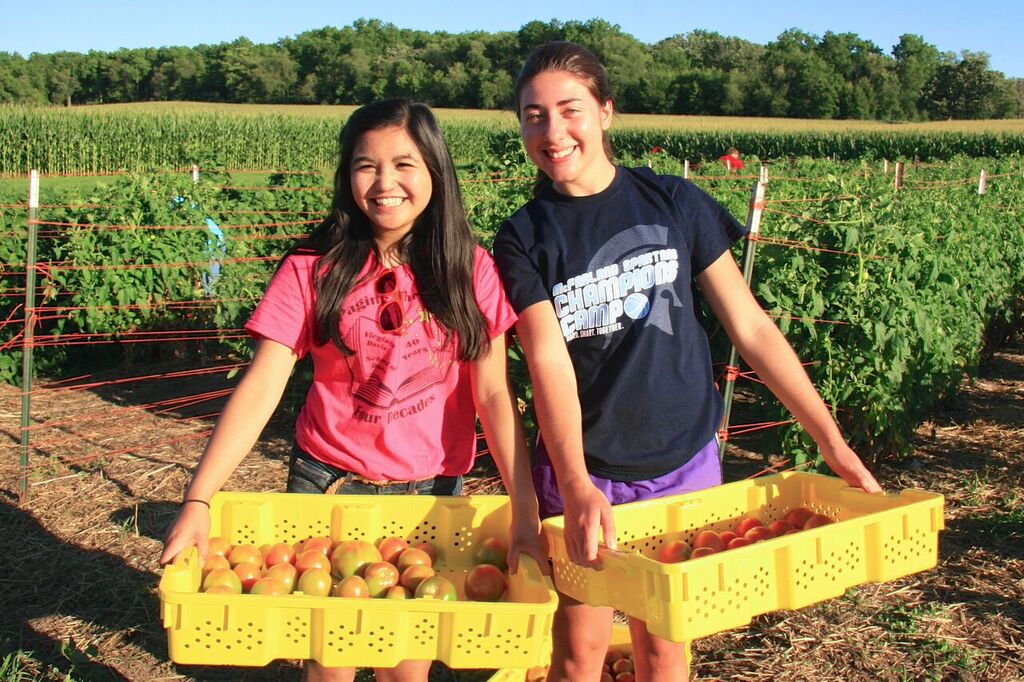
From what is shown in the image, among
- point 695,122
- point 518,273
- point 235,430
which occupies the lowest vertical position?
point 235,430

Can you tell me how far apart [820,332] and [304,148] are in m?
37.7

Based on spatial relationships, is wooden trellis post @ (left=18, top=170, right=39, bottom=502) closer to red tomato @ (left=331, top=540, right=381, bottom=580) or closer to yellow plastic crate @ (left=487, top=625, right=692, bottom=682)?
yellow plastic crate @ (left=487, top=625, right=692, bottom=682)

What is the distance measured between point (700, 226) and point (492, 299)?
547mm

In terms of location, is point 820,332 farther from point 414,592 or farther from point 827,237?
point 414,592

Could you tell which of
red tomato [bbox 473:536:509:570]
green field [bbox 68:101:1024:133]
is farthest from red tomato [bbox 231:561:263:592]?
green field [bbox 68:101:1024:133]

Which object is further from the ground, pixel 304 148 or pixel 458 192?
pixel 304 148

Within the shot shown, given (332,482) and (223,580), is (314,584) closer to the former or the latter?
(223,580)

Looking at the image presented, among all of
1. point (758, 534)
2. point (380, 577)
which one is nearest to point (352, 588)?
point (380, 577)

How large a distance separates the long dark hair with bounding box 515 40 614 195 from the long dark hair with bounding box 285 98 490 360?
249 mm

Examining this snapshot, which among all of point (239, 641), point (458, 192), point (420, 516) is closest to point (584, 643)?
point (420, 516)

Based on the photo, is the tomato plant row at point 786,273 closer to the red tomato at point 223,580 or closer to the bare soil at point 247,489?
the bare soil at point 247,489

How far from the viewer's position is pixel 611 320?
7.71ft

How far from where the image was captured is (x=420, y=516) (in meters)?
2.39

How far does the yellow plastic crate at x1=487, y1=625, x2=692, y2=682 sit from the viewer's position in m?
2.89
